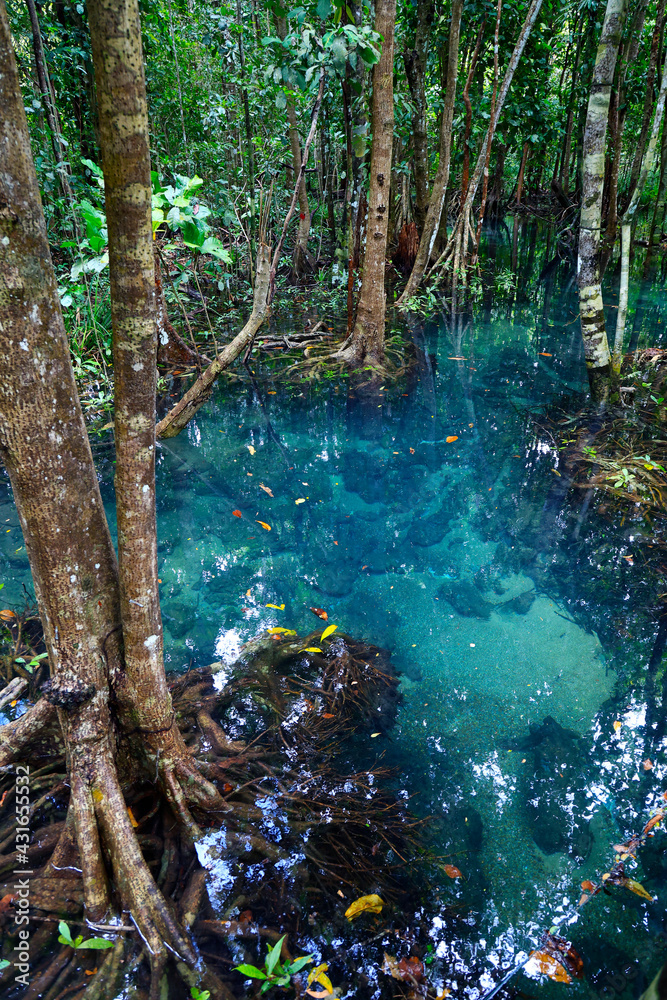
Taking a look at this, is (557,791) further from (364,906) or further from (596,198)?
(596,198)

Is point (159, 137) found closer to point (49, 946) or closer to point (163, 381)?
point (163, 381)

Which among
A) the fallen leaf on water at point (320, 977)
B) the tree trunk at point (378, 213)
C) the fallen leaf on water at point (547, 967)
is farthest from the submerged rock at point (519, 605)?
the tree trunk at point (378, 213)

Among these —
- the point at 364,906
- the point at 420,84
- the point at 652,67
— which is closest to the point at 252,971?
the point at 364,906

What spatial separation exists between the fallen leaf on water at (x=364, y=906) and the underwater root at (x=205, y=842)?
0.13ft

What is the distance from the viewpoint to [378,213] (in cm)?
626

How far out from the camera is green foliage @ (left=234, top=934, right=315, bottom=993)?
1737 millimetres

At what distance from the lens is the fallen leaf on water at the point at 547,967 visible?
193 cm

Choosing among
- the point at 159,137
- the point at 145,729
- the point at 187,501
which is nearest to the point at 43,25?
the point at 159,137

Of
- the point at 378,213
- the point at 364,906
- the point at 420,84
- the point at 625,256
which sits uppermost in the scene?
the point at 420,84

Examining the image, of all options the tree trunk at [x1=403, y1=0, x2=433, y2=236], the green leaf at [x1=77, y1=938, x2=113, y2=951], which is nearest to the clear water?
the green leaf at [x1=77, y1=938, x2=113, y2=951]

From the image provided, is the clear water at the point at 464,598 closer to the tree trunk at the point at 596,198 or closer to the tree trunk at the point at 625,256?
the tree trunk at the point at 596,198

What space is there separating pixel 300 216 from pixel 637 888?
9.83 meters

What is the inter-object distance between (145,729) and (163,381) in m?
5.27

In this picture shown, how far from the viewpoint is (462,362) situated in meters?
7.59
